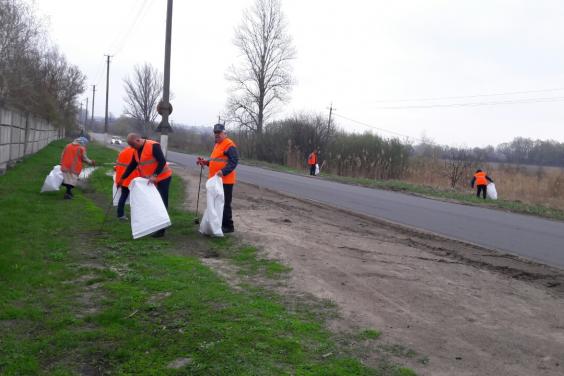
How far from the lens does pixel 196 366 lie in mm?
4285

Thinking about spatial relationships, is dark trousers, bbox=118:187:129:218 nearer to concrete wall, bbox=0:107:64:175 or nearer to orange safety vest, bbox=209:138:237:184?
orange safety vest, bbox=209:138:237:184

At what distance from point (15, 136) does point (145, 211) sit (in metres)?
14.9

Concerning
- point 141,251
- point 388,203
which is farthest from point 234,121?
point 141,251

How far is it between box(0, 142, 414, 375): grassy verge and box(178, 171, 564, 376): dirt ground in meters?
0.49

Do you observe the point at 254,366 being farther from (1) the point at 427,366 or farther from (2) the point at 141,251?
(2) the point at 141,251

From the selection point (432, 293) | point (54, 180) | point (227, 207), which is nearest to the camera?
point (432, 293)

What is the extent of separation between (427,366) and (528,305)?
8.24ft

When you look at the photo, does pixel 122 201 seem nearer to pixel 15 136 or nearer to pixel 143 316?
pixel 143 316

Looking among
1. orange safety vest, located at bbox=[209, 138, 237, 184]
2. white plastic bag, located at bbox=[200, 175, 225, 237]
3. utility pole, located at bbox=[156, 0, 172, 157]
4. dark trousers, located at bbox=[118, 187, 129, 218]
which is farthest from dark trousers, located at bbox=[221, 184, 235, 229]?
utility pole, located at bbox=[156, 0, 172, 157]

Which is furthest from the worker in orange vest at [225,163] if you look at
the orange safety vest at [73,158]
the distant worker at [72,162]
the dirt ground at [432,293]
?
the orange safety vest at [73,158]

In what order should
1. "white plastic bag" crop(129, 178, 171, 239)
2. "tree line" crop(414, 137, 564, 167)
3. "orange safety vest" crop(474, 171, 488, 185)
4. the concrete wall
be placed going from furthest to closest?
1. "tree line" crop(414, 137, 564, 167)
2. "orange safety vest" crop(474, 171, 488, 185)
3. the concrete wall
4. "white plastic bag" crop(129, 178, 171, 239)

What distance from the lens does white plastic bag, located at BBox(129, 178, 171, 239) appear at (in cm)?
897

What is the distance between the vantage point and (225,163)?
30.4 feet

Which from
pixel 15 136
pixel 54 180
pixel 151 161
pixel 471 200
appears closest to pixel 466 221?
pixel 471 200
